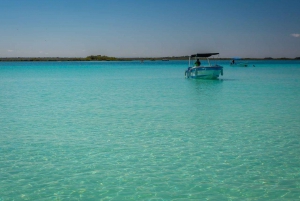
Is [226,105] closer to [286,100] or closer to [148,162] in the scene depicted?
[286,100]

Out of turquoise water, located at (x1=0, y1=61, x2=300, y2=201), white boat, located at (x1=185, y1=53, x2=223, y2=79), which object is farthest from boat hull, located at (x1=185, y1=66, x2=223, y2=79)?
turquoise water, located at (x1=0, y1=61, x2=300, y2=201)

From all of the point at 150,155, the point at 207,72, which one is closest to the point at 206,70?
the point at 207,72

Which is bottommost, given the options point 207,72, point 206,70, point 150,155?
point 150,155

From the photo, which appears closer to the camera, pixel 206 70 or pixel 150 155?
pixel 150 155

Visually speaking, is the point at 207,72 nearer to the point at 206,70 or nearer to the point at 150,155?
the point at 206,70

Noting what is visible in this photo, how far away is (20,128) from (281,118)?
28.9ft

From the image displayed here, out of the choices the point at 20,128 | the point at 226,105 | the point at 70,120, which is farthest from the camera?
the point at 226,105

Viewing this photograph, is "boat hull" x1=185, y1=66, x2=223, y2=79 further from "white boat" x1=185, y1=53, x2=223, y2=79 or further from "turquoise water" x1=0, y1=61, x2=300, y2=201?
"turquoise water" x1=0, y1=61, x2=300, y2=201

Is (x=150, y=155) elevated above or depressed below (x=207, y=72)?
below

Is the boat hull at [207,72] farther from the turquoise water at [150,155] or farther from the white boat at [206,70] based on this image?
the turquoise water at [150,155]

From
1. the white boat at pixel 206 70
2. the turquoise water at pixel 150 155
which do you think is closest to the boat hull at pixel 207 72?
the white boat at pixel 206 70

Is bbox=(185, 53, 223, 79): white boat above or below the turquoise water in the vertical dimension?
above

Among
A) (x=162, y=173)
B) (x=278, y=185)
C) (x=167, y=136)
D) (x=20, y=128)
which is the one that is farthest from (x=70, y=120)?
(x=278, y=185)

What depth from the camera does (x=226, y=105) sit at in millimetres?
16391
